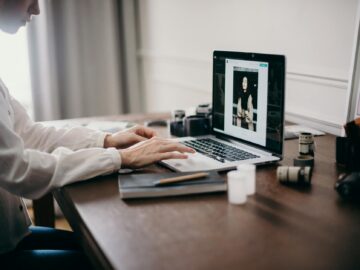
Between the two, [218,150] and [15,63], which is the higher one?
[15,63]

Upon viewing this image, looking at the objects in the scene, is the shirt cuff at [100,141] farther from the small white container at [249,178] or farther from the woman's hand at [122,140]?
the small white container at [249,178]

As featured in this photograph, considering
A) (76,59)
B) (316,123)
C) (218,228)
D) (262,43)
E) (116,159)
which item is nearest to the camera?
(218,228)

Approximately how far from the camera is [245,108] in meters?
1.46

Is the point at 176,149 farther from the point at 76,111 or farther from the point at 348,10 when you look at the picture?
the point at 76,111

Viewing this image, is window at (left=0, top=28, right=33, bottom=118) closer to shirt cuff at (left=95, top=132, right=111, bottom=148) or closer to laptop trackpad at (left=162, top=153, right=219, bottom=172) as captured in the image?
shirt cuff at (left=95, top=132, right=111, bottom=148)

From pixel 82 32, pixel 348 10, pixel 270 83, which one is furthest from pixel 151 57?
pixel 270 83

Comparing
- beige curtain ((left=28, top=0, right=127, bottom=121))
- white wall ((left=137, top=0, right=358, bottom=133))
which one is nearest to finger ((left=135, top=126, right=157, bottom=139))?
white wall ((left=137, top=0, right=358, bottom=133))

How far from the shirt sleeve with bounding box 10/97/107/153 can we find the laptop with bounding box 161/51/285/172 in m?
0.30

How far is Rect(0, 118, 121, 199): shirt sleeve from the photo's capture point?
113 cm

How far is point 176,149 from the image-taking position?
1.32m

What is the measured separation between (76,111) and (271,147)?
207 centimetres

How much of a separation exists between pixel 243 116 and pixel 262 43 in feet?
2.38

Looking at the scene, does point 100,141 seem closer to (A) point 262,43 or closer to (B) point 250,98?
(B) point 250,98

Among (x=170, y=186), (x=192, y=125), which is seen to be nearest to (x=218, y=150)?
(x=192, y=125)
